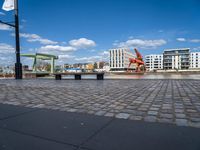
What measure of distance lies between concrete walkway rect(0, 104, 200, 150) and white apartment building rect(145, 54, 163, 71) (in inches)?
4937

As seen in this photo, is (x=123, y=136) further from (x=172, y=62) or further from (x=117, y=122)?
(x=172, y=62)

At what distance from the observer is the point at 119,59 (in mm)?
121312

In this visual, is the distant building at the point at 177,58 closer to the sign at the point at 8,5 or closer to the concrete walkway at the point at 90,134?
the sign at the point at 8,5

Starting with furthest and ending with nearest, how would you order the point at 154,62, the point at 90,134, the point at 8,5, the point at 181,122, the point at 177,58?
1. the point at 154,62
2. the point at 177,58
3. the point at 8,5
4. the point at 181,122
5. the point at 90,134

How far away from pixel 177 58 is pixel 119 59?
41.6 m

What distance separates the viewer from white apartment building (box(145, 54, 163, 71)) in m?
124

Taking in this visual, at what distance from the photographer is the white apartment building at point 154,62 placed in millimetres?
123750

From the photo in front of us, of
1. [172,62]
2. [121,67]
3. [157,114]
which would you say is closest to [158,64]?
[172,62]

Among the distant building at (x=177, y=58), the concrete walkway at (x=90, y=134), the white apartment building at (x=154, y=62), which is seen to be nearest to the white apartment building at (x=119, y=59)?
the white apartment building at (x=154, y=62)

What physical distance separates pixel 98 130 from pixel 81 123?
1.60 feet

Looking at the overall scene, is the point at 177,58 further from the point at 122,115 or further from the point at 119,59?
the point at 122,115

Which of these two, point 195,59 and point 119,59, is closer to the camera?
point 195,59

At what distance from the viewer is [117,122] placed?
2959 mm

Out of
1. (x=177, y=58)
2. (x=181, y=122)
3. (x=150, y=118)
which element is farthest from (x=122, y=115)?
(x=177, y=58)
